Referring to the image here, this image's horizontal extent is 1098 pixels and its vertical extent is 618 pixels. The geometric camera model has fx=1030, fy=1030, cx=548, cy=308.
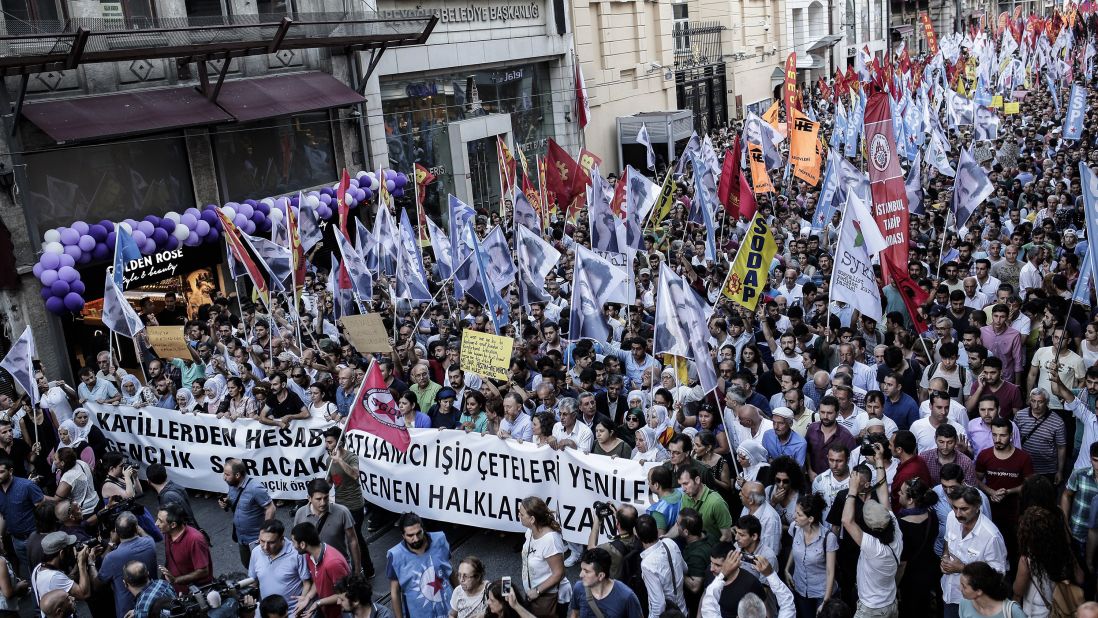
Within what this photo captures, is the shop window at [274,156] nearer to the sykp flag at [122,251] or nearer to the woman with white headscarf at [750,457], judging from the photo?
the sykp flag at [122,251]

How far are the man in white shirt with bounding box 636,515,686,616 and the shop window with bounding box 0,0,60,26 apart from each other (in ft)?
43.0

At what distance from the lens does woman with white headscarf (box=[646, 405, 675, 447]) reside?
8.27m

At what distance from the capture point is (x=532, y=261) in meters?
12.2

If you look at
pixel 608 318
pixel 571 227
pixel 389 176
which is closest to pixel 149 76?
pixel 389 176

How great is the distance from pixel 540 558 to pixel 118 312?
7581mm

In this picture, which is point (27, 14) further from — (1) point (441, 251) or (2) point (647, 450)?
(2) point (647, 450)

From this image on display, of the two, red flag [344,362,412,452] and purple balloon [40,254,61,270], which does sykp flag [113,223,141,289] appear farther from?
red flag [344,362,412,452]

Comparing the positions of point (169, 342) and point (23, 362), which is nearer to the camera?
point (23, 362)

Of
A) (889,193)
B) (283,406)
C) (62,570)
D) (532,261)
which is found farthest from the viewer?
(532,261)

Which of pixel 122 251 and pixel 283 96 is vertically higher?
pixel 283 96

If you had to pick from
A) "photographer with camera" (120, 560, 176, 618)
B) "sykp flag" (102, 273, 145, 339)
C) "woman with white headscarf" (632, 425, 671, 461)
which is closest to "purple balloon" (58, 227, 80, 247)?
"sykp flag" (102, 273, 145, 339)

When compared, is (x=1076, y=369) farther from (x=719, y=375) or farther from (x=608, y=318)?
(x=608, y=318)

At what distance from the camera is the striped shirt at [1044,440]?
724cm

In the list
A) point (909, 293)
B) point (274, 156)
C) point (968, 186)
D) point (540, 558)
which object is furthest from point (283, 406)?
point (274, 156)
